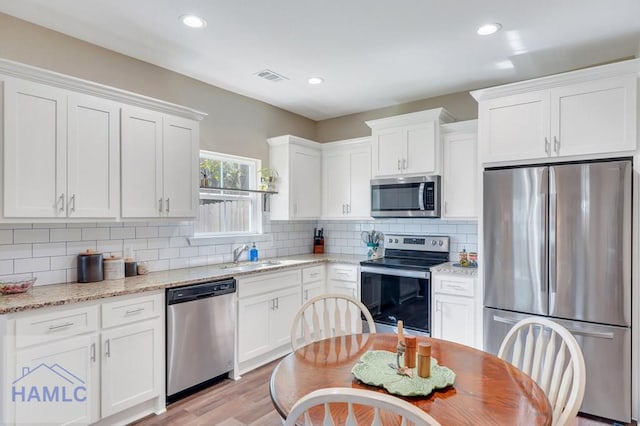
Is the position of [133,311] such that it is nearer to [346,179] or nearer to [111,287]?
[111,287]

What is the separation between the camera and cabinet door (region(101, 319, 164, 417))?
2.37 metres

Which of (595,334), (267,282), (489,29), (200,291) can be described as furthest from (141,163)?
(595,334)

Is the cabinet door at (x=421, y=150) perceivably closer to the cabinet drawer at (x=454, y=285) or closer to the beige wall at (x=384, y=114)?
the beige wall at (x=384, y=114)

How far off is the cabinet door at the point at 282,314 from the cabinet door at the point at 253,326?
54mm

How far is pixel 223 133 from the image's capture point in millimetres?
3811

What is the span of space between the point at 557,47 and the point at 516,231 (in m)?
1.45

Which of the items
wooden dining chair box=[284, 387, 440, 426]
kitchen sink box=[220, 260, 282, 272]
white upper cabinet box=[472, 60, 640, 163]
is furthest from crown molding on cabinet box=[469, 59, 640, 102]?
wooden dining chair box=[284, 387, 440, 426]

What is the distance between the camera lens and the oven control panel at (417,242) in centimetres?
396

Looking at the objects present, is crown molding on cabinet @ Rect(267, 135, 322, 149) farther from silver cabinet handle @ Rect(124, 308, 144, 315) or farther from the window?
silver cabinet handle @ Rect(124, 308, 144, 315)

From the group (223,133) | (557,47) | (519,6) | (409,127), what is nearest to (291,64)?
(223,133)

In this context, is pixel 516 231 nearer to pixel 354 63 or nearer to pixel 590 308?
pixel 590 308

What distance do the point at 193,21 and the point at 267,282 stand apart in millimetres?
2188

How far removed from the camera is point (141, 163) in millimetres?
2834

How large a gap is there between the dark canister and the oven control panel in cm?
291
